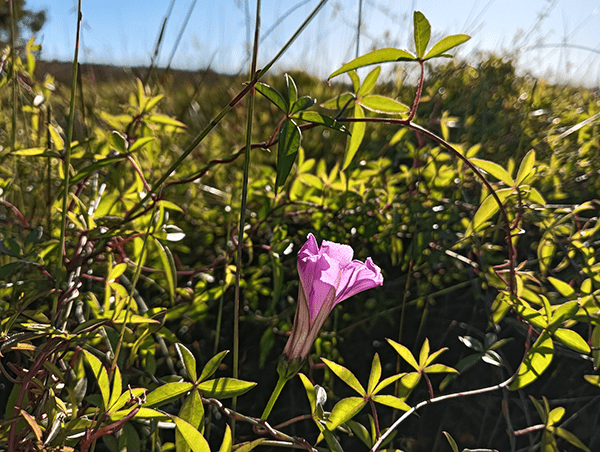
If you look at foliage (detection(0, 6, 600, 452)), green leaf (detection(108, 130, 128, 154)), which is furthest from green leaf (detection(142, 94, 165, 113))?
green leaf (detection(108, 130, 128, 154))

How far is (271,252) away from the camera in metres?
0.66

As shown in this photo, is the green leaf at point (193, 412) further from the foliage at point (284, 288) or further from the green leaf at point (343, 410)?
the green leaf at point (343, 410)

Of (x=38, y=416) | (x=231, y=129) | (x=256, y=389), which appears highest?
(x=231, y=129)

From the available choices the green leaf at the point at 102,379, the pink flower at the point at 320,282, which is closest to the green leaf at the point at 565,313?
the pink flower at the point at 320,282

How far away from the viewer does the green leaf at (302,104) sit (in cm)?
35

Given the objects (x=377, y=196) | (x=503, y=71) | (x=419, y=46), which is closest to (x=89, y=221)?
(x=419, y=46)

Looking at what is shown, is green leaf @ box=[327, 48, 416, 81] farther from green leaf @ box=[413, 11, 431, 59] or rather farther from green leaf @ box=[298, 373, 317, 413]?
green leaf @ box=[298, 373, 317, 413]

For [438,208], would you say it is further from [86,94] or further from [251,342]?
[86,94]

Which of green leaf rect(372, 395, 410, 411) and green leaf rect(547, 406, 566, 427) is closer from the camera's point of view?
green leaf rect(372, 395, 410, 411)

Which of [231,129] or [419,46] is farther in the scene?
[231,129]

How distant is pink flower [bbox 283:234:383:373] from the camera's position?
35cm

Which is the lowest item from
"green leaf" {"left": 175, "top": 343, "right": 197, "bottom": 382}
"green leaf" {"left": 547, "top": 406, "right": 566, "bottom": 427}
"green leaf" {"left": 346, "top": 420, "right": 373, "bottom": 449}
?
"green leaf" {"left": 547, "top": 406, "right": 566, "bottom": 427}

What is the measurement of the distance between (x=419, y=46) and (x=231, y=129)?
1.34 m

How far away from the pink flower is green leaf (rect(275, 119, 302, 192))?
6cm
